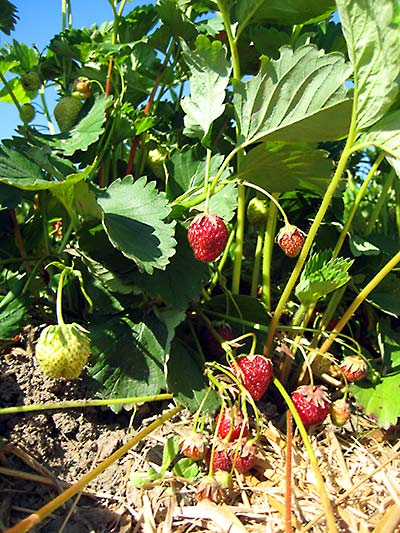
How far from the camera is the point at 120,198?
3.14ft

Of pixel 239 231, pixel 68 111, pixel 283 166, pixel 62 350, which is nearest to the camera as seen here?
pixel 62 350

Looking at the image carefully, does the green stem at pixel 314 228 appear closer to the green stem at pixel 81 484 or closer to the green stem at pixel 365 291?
the green stem at pixel 365 291

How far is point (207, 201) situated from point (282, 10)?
40 cm

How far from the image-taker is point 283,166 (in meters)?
0.92

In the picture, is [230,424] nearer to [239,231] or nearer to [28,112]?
[239,231]

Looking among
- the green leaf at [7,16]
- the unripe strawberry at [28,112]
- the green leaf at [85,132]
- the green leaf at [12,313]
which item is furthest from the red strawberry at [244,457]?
the green leaf at [7,16]

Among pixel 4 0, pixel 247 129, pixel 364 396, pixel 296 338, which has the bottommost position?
pixel 364 396

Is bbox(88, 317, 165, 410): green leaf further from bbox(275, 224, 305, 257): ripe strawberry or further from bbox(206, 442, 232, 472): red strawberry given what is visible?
bbox(275, 224, 305, 257): ripe strawberry

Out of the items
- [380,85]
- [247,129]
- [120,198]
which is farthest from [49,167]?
[380,85]

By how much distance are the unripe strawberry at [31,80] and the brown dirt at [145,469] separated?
57cm

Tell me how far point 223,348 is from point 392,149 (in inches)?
15.8

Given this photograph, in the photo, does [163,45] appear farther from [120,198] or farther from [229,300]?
[229,300]

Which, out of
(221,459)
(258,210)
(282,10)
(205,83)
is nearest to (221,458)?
(221,459)

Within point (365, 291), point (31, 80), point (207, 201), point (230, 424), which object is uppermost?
point (31, 80)
